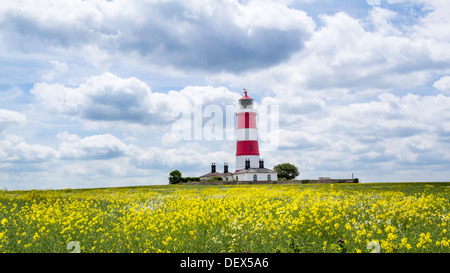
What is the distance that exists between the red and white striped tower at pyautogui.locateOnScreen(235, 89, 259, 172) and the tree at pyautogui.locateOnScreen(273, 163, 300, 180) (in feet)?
83.2

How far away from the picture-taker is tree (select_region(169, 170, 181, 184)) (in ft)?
265

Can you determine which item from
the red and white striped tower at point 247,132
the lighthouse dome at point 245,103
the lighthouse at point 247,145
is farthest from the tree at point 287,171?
the lighthouse dome at point 245,103

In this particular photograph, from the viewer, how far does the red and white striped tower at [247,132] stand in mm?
73125

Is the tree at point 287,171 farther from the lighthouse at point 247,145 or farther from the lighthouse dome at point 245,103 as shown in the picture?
the lighthouse dome at point 245,103

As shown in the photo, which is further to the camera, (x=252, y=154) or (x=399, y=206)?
(x=252, y=154)

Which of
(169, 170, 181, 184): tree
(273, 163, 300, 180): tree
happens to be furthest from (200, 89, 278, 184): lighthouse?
(273, 163, 300, 180): tree

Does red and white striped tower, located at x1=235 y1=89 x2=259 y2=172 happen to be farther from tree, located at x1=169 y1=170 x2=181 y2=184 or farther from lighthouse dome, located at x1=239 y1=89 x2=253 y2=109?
tree, located at x1=169 y1=170 x2=181 y2=184

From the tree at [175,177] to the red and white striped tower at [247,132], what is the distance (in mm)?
16059

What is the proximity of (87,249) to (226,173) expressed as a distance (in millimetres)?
87099

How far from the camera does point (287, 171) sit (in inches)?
3900

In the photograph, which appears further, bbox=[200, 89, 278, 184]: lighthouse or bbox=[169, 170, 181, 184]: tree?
bbox=[169, 170, 181, 184]: tree
